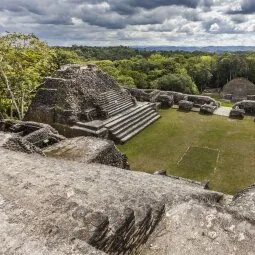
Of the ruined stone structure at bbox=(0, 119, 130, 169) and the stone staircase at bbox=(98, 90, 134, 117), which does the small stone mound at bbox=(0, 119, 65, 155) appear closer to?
the ruined stone structure at bbox=(0, 119, 130, 169)

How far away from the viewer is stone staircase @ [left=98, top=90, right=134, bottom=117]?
1939 cm

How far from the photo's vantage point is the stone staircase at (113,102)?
1939cm

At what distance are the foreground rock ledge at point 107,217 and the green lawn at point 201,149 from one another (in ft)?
17.9

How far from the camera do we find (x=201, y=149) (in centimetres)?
1577

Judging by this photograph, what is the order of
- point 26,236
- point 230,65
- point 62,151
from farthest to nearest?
point 230,65 < point 62,151 < point 26,236

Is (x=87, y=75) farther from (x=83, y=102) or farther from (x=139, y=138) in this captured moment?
(x=139, y=138)

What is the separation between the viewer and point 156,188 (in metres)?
7.13

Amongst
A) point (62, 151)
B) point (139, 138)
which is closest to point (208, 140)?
point (139, 138)

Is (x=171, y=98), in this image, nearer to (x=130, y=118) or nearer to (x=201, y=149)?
(x=130, y=118)

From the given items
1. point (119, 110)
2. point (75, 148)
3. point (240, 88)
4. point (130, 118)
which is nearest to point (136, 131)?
point (130, 118)

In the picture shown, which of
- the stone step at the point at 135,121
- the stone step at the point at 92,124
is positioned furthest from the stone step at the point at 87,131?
the stone step at the point at 135,121

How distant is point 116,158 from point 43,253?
8.27m

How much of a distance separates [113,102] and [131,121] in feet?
7.56

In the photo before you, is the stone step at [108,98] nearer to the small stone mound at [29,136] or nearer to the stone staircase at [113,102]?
the stone staircase at [113,102]
